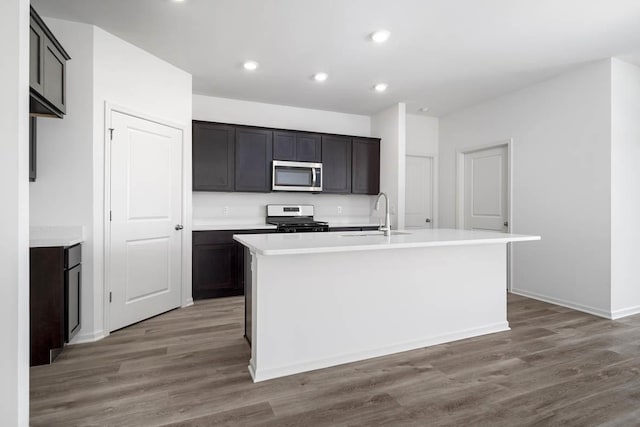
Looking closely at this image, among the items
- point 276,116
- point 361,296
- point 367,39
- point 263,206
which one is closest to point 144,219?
point 263,206

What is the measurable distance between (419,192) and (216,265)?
11.6 ft

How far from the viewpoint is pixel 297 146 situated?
16.1ft

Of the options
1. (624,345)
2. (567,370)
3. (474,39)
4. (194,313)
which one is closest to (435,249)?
(567,370)

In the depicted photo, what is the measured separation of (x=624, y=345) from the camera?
9.14ft

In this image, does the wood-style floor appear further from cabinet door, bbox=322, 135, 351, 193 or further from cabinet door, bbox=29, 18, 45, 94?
cabinet door, bbox=322, 135, 351, 193

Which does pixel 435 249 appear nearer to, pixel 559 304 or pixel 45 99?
pixel 559 304

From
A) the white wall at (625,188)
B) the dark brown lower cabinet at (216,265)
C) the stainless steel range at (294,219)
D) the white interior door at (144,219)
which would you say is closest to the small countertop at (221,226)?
the dark brown lower cabinet at (216,265)

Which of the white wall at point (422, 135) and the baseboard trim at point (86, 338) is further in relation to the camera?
the white wall at point (422, 135)

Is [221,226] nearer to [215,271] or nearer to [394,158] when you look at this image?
[215,271]

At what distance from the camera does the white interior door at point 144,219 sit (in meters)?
3.09

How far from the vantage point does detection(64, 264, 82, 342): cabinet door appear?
8.36 ft

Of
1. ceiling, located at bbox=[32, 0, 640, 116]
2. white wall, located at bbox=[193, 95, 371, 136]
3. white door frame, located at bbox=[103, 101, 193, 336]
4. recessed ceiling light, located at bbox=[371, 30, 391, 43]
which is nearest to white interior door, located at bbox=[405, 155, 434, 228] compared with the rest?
white wall, located at bbox=[193, 95, 371, 136]

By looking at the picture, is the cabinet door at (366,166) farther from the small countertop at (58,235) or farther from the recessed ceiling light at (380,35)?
the small countertop at (58,235)

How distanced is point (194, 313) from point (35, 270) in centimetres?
154
